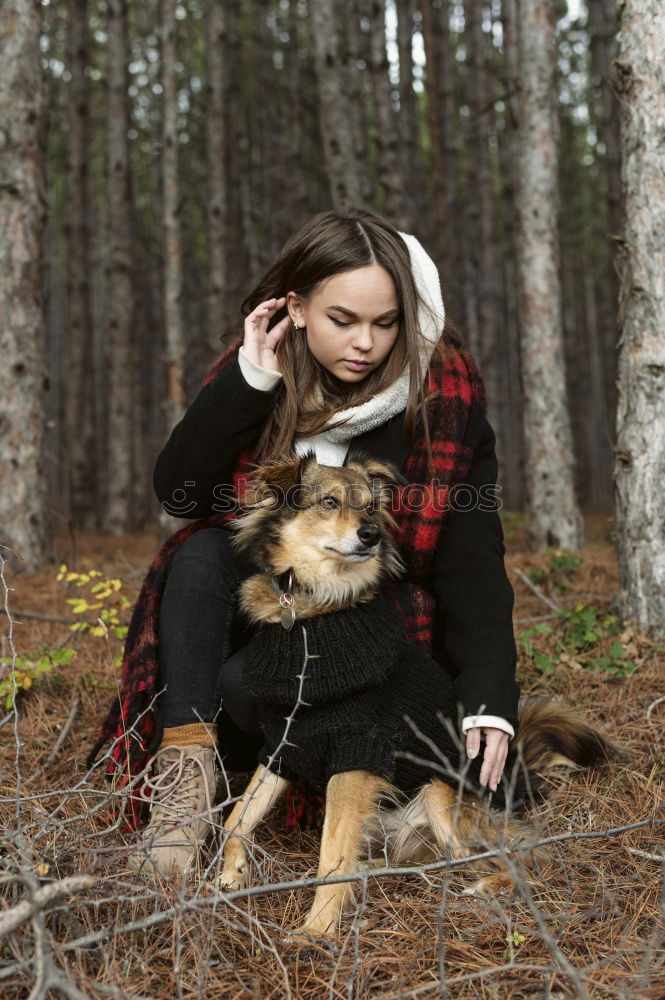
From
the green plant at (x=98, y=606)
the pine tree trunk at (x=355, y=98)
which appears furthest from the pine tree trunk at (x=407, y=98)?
the green plant at (x=98, y=606)

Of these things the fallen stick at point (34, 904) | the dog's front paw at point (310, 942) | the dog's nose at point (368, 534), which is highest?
the dog's nose at point (368, 534)

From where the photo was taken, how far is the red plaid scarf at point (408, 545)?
2.85 metres

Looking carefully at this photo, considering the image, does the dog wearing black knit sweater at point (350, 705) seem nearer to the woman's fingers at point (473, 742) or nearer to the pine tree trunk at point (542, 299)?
the woman's fingers at point (473, 742)

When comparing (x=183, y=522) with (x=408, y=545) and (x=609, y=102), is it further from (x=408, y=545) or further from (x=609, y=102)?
(x=609, y=102)

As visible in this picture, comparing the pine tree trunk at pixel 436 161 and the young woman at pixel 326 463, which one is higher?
the pine tree trunk at pixel 436 161

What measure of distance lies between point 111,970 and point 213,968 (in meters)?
0.27

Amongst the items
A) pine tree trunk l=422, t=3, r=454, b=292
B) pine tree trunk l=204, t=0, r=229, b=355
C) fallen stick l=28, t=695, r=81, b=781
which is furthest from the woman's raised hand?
pine tree trunk l=204, t=0, r=229, b=355

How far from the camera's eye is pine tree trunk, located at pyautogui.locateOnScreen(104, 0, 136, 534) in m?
11.4

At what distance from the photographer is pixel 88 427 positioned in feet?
39.2

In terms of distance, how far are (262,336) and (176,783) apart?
1.61 m

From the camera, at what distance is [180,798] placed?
Answer: 2.55 metres

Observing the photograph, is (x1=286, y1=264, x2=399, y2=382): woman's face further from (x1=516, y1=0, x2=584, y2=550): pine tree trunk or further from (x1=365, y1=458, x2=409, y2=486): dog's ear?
(x1=516, y1=0, x2=584, y2=550): pine tree trunk

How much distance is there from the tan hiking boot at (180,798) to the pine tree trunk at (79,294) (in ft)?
30.7

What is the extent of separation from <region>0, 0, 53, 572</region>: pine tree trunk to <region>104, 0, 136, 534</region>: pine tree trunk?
5.44 meters
